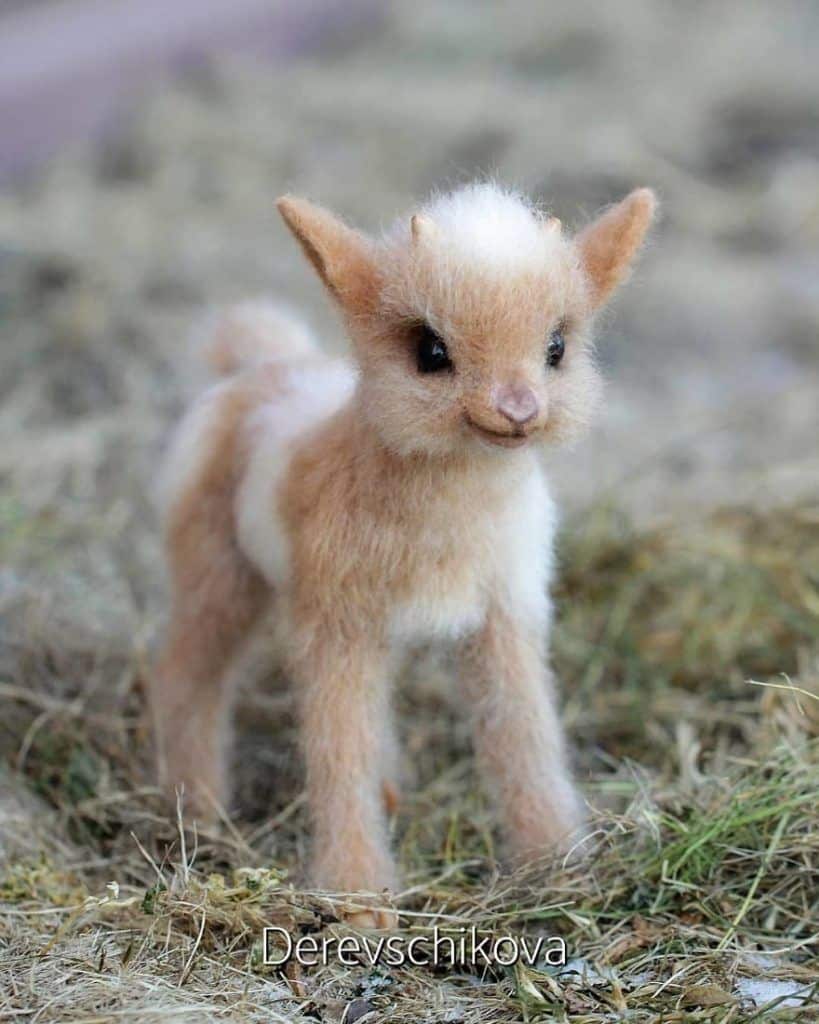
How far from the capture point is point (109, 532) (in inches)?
167

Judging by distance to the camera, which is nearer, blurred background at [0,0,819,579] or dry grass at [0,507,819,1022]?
dry grass at [0,507,819,1022]

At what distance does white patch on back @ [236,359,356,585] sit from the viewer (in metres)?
2.87

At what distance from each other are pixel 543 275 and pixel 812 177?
509 cm

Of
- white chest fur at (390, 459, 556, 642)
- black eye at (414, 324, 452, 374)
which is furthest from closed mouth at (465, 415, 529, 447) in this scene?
white chest fur at (390, 459, 556, 642)

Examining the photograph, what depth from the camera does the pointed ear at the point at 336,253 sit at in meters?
2.51

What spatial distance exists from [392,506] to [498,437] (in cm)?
36

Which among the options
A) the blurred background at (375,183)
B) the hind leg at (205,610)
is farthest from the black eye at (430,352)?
the blurred background at (375,183)

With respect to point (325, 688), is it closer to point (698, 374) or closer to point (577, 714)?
point (577, 714)

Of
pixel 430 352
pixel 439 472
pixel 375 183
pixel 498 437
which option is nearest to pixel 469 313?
pixel 430 352

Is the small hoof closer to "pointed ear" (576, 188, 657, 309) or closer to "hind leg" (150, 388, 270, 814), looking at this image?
"hind leg" (150, 388, 270, 814)

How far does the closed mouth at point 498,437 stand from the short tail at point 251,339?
3.64 ft

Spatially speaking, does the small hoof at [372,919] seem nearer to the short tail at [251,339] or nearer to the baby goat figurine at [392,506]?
the baby goat figurine at [392,506]

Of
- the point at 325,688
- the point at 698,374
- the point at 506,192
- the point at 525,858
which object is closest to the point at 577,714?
the point at 525,858

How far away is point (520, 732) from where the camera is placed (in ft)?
9.43
